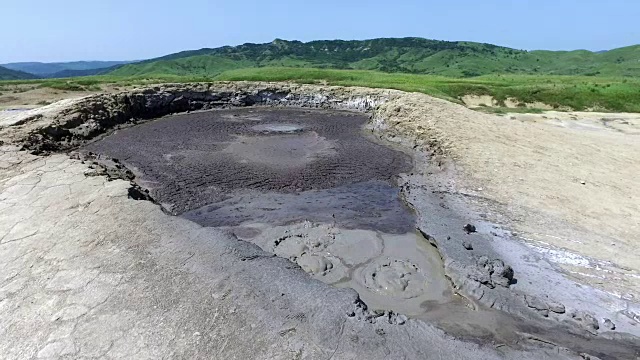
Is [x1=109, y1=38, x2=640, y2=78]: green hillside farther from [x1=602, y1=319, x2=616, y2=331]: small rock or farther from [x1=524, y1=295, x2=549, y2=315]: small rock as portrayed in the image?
[x1=602, y1=319, x2=616, y2=331]: small rock

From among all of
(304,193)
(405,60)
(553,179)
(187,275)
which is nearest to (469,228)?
(553,179)

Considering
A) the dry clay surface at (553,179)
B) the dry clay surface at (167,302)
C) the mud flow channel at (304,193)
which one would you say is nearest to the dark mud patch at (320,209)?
the mud flow channel at (304,193)

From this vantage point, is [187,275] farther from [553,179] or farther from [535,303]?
[553,179]

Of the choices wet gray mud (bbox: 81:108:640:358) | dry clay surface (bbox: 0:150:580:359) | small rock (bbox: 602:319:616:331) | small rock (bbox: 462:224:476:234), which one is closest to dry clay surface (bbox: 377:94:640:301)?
small rock (bbox: 462:224:476:234)

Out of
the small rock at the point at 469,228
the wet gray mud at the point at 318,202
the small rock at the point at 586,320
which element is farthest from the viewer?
the small rock at the point at 469,228

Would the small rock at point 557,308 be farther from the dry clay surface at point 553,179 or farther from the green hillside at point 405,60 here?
the green hillside at point 405,60

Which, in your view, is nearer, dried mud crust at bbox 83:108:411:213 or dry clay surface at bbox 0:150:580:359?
dry clay surface at bbox 0:150:580:359

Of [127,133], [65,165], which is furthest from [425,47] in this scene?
[65,165]
